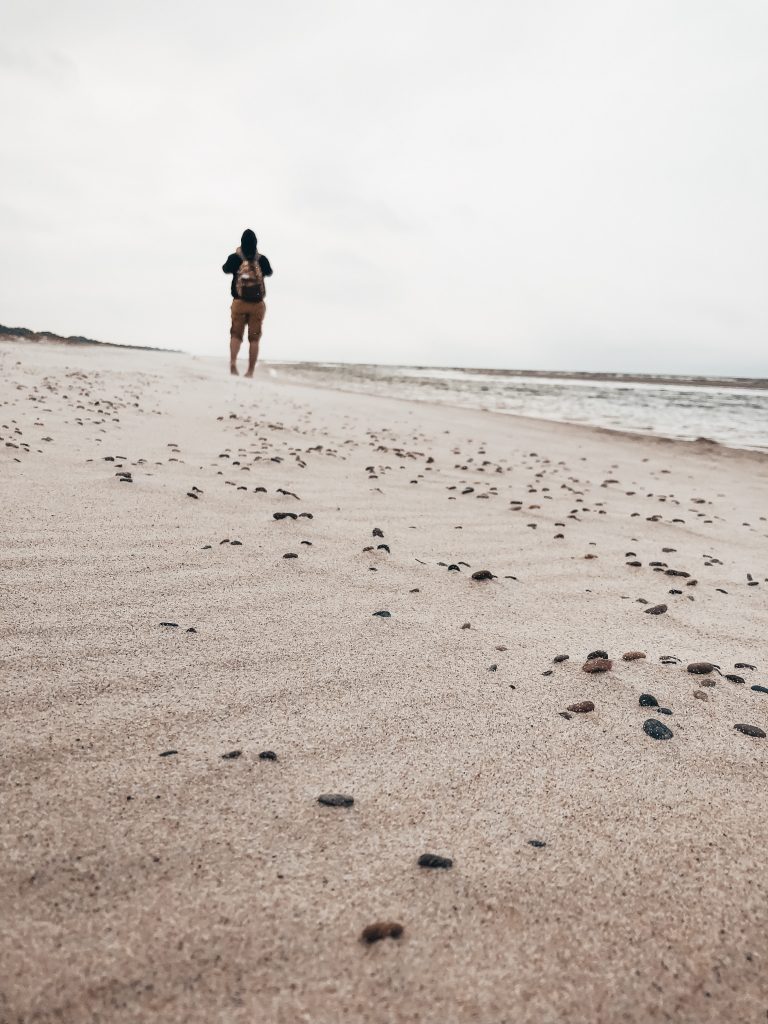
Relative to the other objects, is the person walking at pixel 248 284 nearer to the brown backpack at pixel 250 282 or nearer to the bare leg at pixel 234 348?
the brown backpack at pixel 250 282

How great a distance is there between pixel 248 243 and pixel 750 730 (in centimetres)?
1332

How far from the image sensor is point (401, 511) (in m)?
5.24

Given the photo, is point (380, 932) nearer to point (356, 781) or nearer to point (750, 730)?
point (356, 781)

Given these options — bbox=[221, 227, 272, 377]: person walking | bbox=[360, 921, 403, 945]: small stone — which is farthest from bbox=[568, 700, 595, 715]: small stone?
bbox=[221, 227, 272, 377]: person walking

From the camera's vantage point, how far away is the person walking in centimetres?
1336

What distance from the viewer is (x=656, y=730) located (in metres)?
2.23

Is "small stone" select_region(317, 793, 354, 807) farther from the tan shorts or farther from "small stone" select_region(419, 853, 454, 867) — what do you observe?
the tan shorts

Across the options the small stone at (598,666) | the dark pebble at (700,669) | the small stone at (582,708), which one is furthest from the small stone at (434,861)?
the dark pebble at (700,669)

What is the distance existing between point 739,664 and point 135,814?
8.28 ft

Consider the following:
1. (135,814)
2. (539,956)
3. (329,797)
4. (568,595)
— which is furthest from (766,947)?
(568,595)

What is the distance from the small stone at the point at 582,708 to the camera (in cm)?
233

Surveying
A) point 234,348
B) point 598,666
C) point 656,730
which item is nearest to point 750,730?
point 656,730

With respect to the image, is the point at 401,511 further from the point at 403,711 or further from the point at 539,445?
the point at 539,445

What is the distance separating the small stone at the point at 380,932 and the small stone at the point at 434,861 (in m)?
0.20
